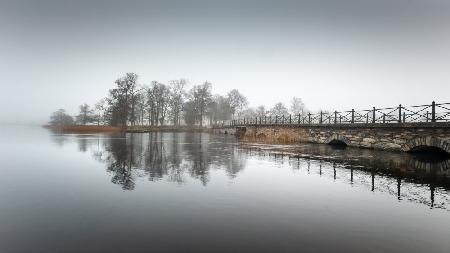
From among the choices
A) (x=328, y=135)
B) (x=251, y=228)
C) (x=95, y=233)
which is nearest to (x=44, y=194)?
(x=95, y=233)

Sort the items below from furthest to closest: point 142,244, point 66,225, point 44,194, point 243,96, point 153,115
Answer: point 243,96
point 153,115
point 44,194
point 66,225
point 142,244

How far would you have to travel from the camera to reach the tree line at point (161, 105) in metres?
54.8

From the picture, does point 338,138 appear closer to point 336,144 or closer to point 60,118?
point 336,144

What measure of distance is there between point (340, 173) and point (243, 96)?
7958 cm

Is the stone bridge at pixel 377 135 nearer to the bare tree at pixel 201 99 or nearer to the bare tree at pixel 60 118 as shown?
the bare tree at pixel 201 99

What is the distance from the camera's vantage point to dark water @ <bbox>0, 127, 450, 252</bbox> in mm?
4516

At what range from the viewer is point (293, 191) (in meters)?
8.41

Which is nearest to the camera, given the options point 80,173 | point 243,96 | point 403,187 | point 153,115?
point 403,187

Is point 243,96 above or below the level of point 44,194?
above

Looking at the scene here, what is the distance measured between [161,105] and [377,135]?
5656cm

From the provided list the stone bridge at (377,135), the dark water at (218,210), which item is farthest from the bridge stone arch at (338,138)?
the dark water at (218,210)

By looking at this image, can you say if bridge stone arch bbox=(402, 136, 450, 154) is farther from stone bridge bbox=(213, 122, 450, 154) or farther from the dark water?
the dark water

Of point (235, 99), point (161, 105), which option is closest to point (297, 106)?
point (235, 99)

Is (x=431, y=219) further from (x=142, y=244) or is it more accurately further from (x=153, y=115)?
(x=153, y=115)
